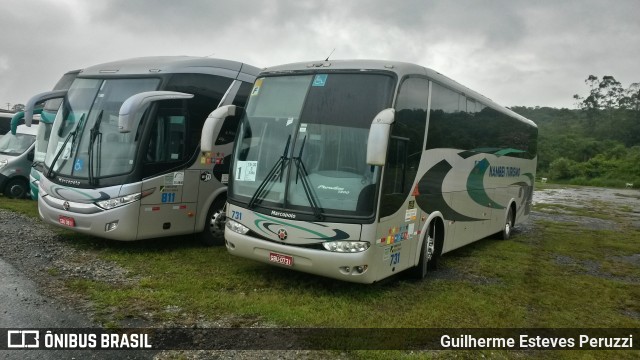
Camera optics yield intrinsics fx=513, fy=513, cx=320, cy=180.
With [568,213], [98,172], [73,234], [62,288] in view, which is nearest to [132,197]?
[98,172]

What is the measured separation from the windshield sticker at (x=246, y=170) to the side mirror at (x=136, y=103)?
171 centimetres

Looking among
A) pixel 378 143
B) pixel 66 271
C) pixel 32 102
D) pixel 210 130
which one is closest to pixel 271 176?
pixel 210 130

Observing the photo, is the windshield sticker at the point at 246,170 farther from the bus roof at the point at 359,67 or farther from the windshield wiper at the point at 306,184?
the bus roof at the point at 359,67

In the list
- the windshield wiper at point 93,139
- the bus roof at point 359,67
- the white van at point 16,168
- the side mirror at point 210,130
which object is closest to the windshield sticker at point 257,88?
the bus roof at point 359,67

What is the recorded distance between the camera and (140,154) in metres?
8.07

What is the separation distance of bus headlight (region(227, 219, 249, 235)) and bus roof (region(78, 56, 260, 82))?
312 centimetres

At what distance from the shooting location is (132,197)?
7.98m

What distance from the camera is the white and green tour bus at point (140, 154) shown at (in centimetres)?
802

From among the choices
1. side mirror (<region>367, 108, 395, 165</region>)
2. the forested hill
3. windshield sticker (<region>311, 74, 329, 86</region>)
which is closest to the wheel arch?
side mirror (<region>367, 108, 395, 165</region>)

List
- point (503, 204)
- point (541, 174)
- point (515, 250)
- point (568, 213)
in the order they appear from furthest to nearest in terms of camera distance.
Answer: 1. point (541, 174)
2. point (568, 213)
3. point (503, 204)
4. point (515, 250)

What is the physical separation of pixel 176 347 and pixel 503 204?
31.2 ft

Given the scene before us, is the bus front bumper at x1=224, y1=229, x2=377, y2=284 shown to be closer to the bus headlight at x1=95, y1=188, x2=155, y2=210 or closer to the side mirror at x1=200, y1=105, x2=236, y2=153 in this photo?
the side mirror at x1=200, y1=105, x2=236, y2=153

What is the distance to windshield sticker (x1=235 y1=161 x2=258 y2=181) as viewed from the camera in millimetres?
6977

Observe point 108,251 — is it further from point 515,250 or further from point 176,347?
point 515,250
